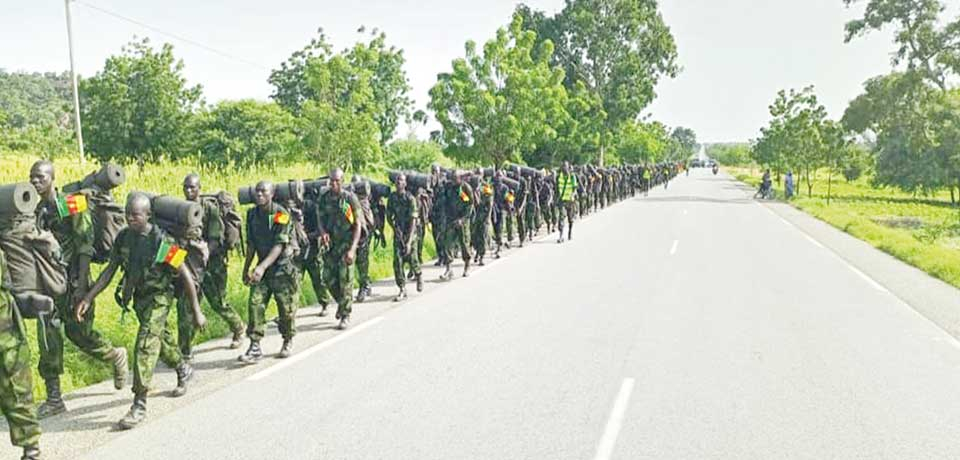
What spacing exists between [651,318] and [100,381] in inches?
230

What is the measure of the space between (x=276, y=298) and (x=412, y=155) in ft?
146

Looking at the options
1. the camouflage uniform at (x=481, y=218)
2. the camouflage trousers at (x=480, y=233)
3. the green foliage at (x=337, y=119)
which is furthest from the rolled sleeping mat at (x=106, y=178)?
the green foliage at (x=337, y=119)

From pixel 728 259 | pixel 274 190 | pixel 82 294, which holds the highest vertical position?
pixel 274 190

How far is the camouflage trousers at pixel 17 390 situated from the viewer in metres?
4.46

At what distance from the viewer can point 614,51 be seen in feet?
186

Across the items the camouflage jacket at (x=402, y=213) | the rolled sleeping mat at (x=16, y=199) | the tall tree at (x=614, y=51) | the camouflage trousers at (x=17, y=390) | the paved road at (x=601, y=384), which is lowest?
the paved road at (x=601, y=384)

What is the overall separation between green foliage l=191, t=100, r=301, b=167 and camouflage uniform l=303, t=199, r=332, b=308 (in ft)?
88.1

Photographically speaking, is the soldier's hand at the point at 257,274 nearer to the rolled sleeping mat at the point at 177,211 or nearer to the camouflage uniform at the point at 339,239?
the rolled sleeping mat at the point at 177,211

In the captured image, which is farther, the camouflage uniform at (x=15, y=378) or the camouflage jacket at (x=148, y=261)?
the camouflage jacket at (x=148, y=261)

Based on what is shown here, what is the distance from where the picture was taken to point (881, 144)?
52031mm

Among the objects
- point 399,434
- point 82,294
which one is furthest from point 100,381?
point 399,434

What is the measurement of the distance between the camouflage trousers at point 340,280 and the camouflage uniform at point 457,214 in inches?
152

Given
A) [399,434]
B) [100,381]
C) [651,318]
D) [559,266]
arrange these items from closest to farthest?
[399,434], [100,381], [651,318], [559,266]

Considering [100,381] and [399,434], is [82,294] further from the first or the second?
[399,434]
